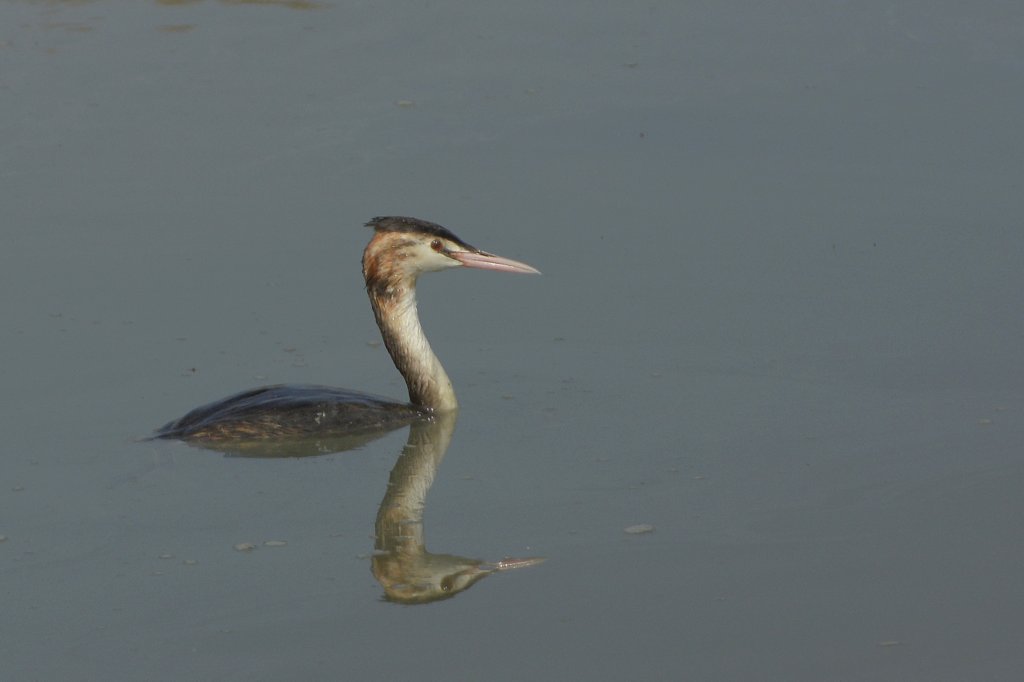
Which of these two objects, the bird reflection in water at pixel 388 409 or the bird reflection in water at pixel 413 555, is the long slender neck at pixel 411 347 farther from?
the bird reflection in water at pixel 413 555

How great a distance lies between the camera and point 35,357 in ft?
29.1

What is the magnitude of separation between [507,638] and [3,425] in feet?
10.7

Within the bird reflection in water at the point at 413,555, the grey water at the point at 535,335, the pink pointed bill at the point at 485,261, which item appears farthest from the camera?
the pink pointed bill at the point at 485,261

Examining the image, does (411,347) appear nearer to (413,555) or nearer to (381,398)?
(381,398)

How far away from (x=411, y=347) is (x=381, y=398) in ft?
0.99

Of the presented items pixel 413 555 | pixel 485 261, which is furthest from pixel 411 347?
pixel 413 555

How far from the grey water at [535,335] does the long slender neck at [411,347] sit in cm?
21

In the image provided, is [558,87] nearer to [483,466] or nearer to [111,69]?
[111,69]

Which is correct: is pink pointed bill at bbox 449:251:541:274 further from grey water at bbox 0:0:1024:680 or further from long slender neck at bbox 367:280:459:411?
grey water at bbox 0:0:1024:680

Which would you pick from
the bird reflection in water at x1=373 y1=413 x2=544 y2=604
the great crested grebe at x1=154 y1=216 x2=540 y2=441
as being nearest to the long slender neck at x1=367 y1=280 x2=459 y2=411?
the great crested grebe at x1=154 y1=216 x2=540 y2=441

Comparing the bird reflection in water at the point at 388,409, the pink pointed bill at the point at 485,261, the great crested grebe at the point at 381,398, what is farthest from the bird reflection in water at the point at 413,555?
the pink pointed bill at the point at 485,261

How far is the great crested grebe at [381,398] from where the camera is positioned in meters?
8.05

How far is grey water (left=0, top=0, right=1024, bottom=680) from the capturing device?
6.25 m

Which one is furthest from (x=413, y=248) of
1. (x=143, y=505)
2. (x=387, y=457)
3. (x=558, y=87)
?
(x=558, y=87)
